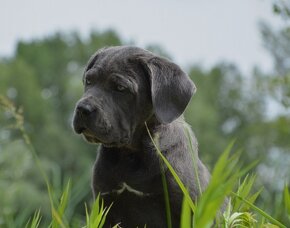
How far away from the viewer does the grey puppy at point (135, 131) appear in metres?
6.07

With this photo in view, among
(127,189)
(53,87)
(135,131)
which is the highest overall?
(135,131)

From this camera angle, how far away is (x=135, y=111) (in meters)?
6.37

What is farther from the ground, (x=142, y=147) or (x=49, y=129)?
(x=142, y=147)

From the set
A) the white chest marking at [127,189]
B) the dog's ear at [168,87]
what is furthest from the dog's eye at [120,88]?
the white chest marking at [127,189]

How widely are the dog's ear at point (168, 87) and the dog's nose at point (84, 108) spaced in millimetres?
557

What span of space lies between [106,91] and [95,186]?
750mm

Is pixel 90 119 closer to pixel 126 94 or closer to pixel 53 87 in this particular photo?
pixel 126 94

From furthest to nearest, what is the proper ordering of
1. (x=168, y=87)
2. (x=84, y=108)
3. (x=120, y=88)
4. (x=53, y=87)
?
1. (x=53, y=87)
2. (x=168, y=87)
3. (x=120, y=88)
4. (x=84, y=108)

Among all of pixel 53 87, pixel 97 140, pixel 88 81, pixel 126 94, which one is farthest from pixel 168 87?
pixel 53 87

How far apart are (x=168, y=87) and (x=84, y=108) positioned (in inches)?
32.0

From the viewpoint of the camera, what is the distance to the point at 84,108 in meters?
5.97

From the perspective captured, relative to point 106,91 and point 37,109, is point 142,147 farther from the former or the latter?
point 37,109

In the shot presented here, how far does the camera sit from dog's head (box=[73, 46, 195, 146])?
6062 mm

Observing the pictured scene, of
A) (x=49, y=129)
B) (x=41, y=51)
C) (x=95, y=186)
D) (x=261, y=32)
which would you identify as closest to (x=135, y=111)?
(x=95, y=186)
